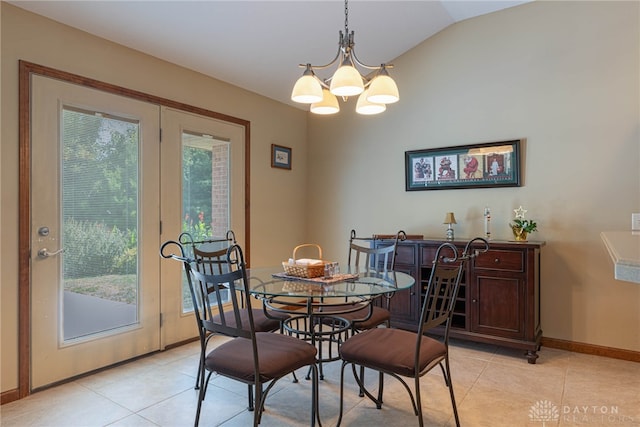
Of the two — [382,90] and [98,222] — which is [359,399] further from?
[98,222]

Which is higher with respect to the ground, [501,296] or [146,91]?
[146,91]

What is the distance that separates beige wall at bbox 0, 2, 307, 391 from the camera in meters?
2.34

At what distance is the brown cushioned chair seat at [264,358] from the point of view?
5.82 ft

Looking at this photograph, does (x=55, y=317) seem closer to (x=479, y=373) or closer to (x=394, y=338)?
(x=394, y=338)

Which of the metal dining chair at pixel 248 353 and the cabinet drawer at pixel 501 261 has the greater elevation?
the cabinet drawer at pixel 501 261

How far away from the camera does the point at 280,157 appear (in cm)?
442

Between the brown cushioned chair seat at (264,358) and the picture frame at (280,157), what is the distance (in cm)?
261

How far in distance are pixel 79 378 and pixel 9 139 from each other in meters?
1.66

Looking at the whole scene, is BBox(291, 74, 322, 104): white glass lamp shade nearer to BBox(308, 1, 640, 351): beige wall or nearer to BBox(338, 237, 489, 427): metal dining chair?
BBox(338, 237, 489, 427): metal dining chair

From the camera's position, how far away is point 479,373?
2.81m
